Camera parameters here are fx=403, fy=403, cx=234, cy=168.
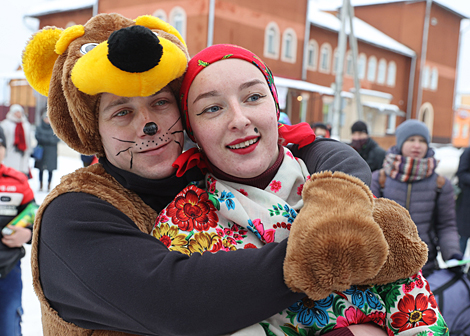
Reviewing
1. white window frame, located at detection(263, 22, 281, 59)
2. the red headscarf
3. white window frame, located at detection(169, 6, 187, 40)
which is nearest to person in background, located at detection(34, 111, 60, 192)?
white window frame, located at detection(169, 6, 187, 40)

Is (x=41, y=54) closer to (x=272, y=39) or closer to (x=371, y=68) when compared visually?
(x=272, y=39)

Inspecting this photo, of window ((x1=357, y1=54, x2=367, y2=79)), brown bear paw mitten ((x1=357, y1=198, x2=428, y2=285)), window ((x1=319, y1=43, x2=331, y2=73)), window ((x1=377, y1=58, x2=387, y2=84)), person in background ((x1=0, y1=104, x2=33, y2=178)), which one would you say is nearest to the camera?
brown bear paw mitten ((x1=357, y1=198, x2=428, y2=285))

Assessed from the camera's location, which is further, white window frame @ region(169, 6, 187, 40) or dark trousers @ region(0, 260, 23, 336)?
white window frame @ region(169, 6, 187, 40)

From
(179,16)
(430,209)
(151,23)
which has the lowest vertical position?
(430,209)

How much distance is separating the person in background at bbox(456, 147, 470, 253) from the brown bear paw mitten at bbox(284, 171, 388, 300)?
16.2ft

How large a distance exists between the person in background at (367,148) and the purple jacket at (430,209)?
6.44 ft

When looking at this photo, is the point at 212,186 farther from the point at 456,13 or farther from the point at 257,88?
the point at 456,13

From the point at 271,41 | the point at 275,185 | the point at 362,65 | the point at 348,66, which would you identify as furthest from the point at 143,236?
the point at 362,65

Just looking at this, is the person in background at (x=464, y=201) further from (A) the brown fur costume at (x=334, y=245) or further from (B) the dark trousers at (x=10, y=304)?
(B) the dark trousers at (x=10, y=304)

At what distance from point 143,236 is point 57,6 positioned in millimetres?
22548

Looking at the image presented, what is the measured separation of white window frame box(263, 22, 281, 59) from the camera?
17344 millimetres

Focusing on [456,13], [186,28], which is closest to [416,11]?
[456,13]

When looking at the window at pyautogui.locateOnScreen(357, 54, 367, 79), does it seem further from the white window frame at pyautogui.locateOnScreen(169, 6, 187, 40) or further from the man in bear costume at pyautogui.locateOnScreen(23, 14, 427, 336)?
the man in bear costume at pyautogui.locateOnScreen(23, 14, 427, 336)

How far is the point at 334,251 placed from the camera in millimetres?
1017
